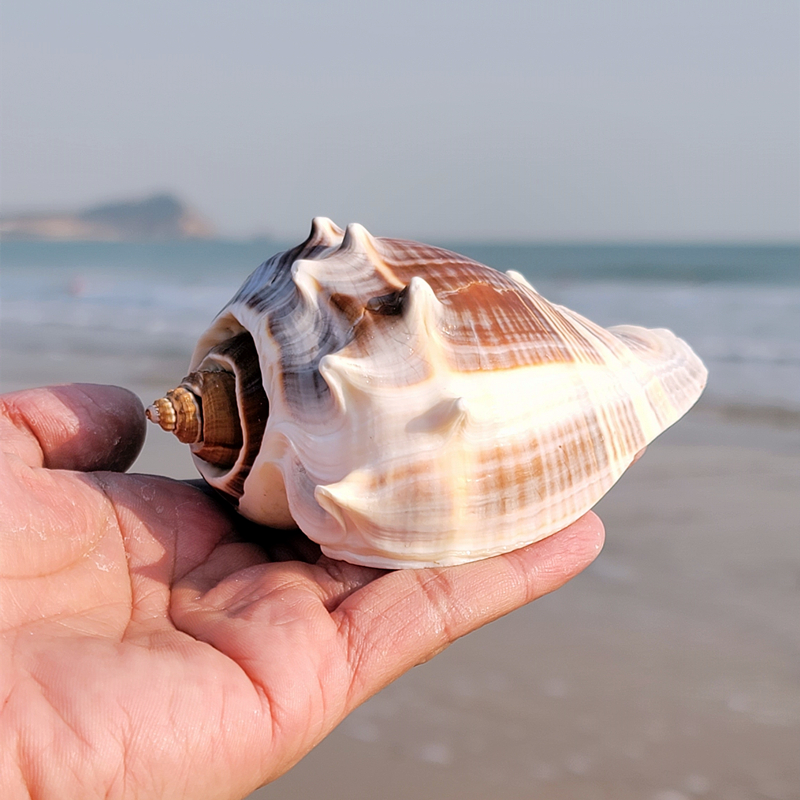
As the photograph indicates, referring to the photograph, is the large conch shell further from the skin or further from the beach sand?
the beach sand

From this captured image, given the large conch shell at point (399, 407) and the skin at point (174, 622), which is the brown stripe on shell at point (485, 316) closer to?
the large conch shell at point (399, 407)

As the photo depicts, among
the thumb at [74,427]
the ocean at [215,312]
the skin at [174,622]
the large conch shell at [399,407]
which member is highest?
the large conch shell at [399,407]

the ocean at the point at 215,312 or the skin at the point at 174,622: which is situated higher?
the skin at the point at 174,622

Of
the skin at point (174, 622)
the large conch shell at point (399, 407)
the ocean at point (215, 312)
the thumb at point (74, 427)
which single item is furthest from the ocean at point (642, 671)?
the ocean at point (215, 312)

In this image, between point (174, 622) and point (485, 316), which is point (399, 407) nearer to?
point (485, 316)

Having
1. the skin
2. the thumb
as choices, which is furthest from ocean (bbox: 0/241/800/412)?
the skin

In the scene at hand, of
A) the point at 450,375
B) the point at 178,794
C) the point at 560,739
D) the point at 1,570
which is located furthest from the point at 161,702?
the point at 560,739

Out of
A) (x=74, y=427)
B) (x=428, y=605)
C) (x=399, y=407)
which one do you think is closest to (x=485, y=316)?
(x=399, y=407)
